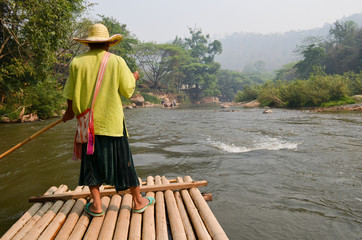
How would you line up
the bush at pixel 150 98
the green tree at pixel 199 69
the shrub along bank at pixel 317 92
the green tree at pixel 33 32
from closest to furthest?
the green tree at pixel 33 32 < the shrub along bank at pixel 317 92 < the bush at pixel 150 98 < the green tree at pixel 199 69

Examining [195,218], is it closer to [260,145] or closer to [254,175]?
[254,175]

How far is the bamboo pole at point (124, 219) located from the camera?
1.85 m

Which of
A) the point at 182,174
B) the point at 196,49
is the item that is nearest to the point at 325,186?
the point at 182,174

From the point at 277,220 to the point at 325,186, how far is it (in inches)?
52.8

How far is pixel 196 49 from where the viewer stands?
55.1 meters

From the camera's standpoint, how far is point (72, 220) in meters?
2.08

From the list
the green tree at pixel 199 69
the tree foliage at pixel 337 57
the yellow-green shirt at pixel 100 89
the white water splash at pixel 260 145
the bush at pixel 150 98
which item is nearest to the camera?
the yellow-green shirt at pixel 100 89

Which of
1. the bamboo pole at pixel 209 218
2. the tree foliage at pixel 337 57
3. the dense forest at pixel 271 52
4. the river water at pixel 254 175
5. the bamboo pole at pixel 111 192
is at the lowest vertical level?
the river water at pixel 254 175

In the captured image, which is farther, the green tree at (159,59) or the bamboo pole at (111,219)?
the green tree at (159,59)

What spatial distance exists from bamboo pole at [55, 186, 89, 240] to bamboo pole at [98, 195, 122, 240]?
0.86 feet

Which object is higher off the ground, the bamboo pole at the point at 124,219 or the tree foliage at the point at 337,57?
the tree foliage at the point at 337,57

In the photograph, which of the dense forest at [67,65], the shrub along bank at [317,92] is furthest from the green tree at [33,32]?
the shrub along bank at [317,92]

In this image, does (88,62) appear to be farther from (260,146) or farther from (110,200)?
(260,146)

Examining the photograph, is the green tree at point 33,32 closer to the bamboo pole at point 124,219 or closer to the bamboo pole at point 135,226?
the bamboo pole at point 124,219
